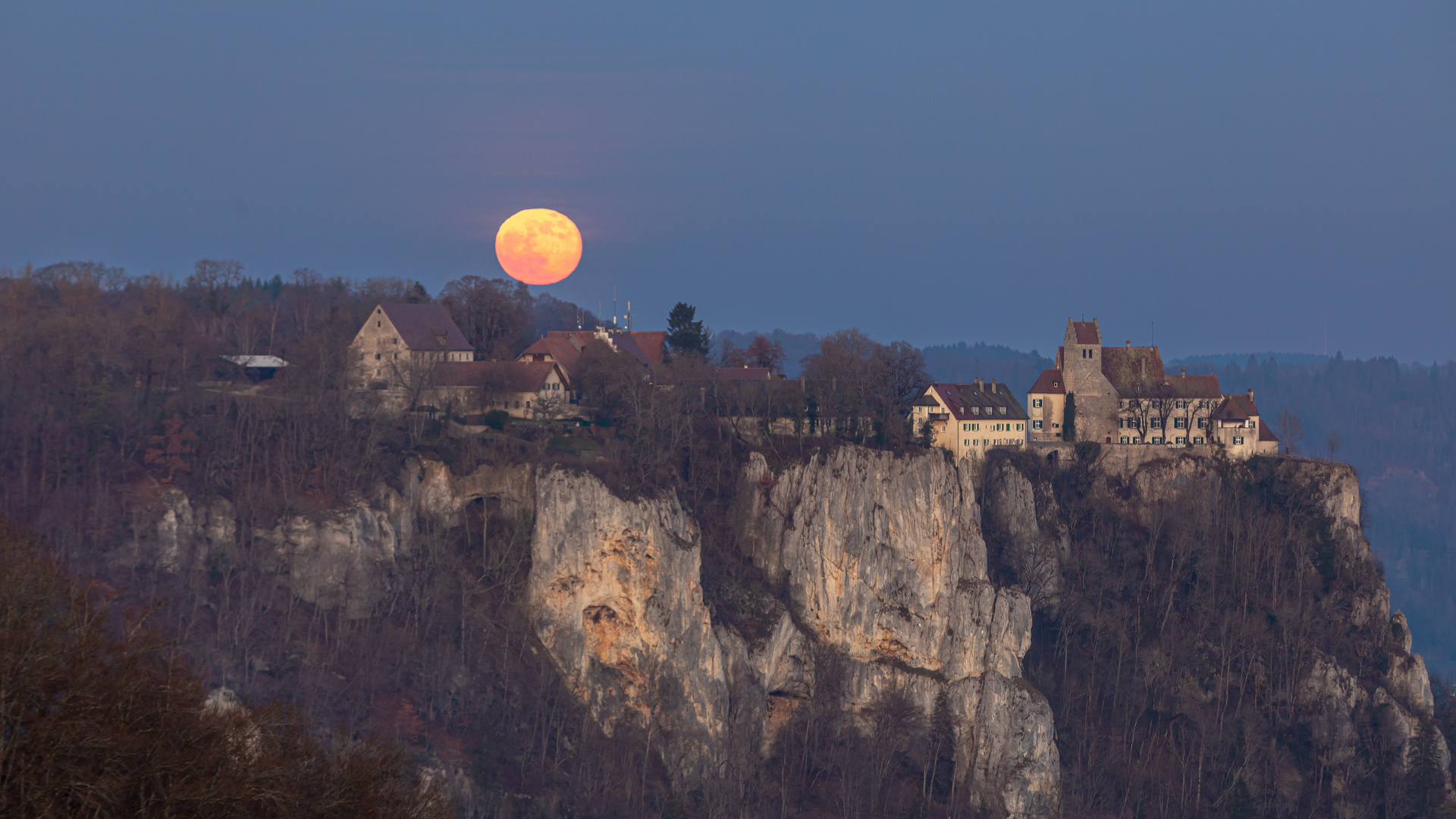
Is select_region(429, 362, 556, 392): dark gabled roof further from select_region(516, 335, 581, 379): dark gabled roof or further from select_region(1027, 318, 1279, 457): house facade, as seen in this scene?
select_region(1027, 318, 1279, 457): house facade

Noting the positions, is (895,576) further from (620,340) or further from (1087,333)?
(620,340)

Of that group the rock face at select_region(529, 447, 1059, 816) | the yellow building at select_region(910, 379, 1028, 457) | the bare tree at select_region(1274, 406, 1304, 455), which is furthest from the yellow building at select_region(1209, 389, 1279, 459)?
the rock face at select_region(529, 447, 1059, 816)

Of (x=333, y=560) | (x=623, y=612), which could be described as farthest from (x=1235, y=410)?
(x=333, y=560)

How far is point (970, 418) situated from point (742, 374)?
43.9 feet

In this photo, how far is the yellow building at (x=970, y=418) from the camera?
7812 centimetres

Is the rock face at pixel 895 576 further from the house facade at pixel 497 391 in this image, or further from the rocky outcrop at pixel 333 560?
the rocky outcrop at pixel 333 560

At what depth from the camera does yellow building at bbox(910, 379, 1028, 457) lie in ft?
256

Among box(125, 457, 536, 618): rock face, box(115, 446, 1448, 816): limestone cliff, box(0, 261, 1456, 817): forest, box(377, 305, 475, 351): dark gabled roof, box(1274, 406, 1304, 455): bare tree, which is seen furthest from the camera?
box(1274, 406, 1304, 455): bare tree

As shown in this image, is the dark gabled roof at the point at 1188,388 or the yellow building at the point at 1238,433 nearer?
the yellow building at the point at 1238,433

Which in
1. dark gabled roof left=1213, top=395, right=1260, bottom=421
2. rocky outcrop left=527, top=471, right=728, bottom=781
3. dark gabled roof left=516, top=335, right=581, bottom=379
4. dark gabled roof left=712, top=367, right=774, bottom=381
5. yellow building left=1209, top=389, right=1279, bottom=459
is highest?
dark gabled roof left=516, top=335, right=581, bottom=379

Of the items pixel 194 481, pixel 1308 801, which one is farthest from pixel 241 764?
pixel 1308 801

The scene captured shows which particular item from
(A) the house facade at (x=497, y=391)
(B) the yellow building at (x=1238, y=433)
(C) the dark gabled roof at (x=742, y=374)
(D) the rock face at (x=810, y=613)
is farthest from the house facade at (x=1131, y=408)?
(A) the house facade at (x=497, y=391)

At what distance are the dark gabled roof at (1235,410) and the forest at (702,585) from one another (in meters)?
3.48

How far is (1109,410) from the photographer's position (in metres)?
82.8
